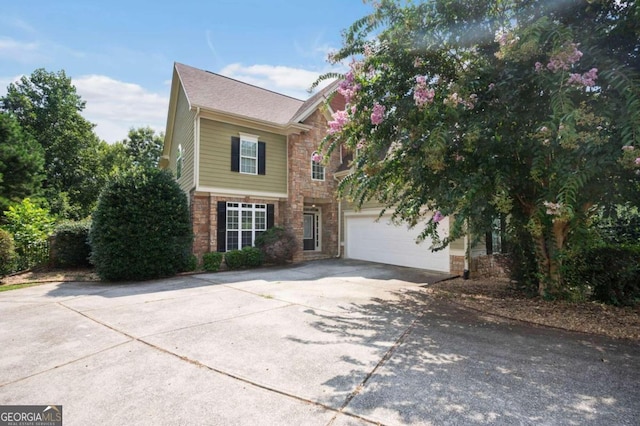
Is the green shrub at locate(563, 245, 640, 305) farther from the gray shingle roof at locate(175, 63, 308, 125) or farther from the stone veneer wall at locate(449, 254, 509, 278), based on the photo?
the gray shingle roof at locate(175, 63, 308, 125)

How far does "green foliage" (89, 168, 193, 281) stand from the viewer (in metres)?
8.80

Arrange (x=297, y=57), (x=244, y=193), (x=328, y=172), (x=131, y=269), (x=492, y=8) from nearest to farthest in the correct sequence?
(x=492, y=8) < (x=297, y=57) < (x=131, y=269) < (x=244, y=193) < (x=328, y=172)

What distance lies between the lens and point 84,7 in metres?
7.39

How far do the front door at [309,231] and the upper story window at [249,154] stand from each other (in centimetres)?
412

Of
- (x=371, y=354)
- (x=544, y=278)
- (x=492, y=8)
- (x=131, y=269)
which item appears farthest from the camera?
(x=131, y=269)

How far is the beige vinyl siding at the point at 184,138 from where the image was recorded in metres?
12.3

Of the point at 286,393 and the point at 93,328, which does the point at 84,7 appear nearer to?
the point at 93,328

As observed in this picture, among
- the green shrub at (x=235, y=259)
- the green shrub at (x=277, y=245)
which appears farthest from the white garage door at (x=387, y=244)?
the green shrub at (x=235, y=259)

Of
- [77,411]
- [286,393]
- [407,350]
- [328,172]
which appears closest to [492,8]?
[407,350]

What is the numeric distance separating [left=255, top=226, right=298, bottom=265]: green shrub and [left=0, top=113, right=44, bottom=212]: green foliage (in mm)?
12268

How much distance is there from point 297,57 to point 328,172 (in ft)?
23.2

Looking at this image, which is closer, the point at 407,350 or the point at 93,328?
the point at 407,350

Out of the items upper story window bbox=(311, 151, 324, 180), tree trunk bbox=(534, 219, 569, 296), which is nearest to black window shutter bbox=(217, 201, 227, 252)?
upper story window bbox=(311, 151, 324, 180)

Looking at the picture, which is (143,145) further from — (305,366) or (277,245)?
(305,366)
